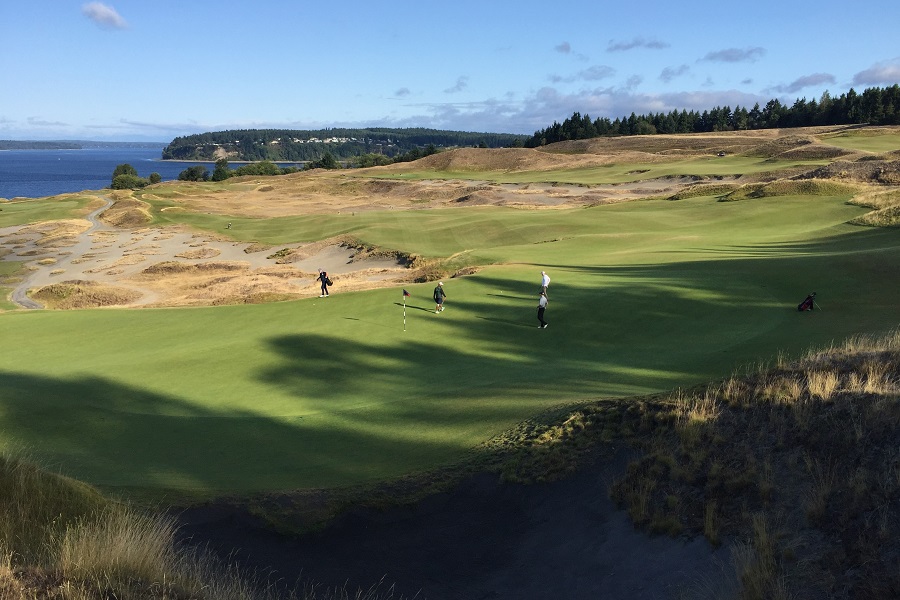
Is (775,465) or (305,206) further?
(305,206)

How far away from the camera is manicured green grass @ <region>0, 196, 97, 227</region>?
73.3m

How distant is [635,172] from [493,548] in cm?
8044

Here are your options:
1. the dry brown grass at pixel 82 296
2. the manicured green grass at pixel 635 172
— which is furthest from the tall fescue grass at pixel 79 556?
the manicured green grass at pixel 635 172

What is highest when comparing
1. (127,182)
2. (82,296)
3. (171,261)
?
(127,182)

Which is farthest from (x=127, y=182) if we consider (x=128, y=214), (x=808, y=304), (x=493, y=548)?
(x=493, y=548)

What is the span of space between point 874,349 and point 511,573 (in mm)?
6463

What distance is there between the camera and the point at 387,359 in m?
15.8

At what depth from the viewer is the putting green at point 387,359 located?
34.7 ft

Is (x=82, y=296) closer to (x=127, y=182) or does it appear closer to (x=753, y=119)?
(x=127, y=182)

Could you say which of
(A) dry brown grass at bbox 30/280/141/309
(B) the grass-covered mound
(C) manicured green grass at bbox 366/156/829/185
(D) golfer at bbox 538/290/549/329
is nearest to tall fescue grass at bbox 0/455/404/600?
(B) the grass-covered mound

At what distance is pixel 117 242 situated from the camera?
200ft

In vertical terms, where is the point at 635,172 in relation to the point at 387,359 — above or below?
above

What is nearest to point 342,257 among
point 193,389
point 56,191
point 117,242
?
point 117,242

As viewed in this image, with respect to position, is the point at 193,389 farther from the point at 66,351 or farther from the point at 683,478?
the point at 683,478
